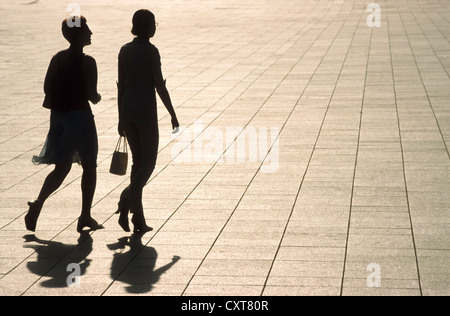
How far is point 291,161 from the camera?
33.7 feet

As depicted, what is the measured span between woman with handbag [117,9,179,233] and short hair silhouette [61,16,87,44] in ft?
1.26

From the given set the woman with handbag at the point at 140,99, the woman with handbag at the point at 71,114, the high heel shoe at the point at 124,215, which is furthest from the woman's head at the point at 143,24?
the high heel shoe at the point at 124,215

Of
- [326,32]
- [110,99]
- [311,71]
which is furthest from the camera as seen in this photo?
[326,32]

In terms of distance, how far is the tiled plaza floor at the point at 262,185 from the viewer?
6.63 m

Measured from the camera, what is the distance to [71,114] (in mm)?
7621

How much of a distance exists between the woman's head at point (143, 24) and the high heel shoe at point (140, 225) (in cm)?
A: 156

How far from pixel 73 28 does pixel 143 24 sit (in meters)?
0.59

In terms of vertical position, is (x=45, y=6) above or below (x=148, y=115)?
below

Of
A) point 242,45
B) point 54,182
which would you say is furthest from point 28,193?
point 242,45

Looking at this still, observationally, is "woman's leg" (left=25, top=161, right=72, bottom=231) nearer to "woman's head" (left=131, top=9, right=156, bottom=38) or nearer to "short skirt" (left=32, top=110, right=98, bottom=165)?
"short skirt" (left=32, top=110, right=98, bottom=165)

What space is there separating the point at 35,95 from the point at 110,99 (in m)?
1.36

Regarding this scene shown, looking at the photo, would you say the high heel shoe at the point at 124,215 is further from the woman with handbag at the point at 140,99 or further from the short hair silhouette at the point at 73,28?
the short hair silhouette at the point at 73,28
